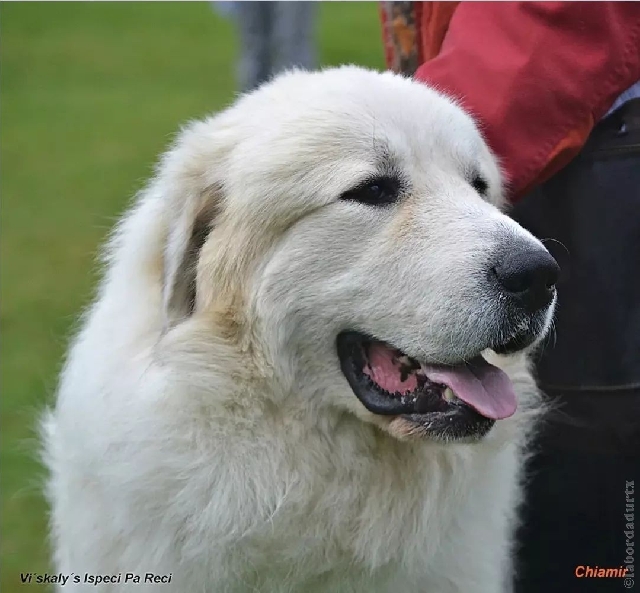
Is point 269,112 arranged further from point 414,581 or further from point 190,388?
point 414,581

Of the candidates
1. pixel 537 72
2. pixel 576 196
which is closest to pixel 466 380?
pixel 576 196

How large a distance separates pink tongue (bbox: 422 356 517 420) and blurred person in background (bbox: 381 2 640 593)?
1.69 feet

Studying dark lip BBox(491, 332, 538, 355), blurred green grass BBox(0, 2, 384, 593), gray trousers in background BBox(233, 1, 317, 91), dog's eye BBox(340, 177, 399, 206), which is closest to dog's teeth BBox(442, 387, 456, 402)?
dark lip BBox(491, 332, 538, 355)

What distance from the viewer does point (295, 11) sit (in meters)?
7.59

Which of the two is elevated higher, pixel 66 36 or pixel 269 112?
pixel 269 112

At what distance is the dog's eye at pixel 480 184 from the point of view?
104 inches

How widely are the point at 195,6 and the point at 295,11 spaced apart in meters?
12.9

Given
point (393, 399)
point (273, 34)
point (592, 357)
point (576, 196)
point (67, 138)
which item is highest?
point (576, 196)

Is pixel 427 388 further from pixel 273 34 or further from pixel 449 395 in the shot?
pixel 273 34

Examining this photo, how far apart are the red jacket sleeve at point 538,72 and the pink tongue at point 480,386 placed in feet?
2.15

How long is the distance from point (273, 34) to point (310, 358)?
228 inches

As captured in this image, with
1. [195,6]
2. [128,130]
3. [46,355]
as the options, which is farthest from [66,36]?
[46,355]

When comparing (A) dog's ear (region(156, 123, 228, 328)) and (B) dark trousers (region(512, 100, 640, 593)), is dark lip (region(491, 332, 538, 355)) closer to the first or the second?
(B) dark trousers (region(512, 100, 640, 593))

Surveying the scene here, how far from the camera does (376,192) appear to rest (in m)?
2.44
